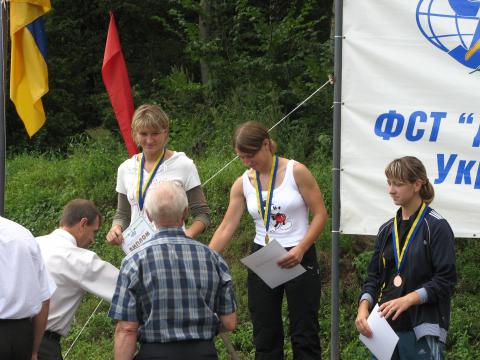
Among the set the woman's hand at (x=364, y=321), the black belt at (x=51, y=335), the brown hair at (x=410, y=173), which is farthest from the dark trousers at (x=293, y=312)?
the black belt at (x=51, y=335)

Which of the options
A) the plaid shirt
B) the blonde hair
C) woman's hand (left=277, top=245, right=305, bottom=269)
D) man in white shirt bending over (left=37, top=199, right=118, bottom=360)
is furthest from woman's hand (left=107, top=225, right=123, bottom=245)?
the plaid shirt

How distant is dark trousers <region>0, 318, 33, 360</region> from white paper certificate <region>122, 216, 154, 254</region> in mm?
1371

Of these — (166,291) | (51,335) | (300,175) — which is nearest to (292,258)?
(300,175)

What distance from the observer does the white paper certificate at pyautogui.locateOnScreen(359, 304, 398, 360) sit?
4.74 metres

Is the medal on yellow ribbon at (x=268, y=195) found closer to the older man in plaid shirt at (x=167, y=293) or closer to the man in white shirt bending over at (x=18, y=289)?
the older man in plaid shirt at (x=167, y=293)

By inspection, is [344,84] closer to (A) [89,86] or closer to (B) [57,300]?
(B) [57,300]

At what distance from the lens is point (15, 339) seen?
14.1 feet

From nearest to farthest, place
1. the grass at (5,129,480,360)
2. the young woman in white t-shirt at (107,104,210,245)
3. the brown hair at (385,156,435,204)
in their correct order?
the brown hair at (385,156,435,204) < the young woman in white t-shirt at (107,104,210,245) < the grass at (5,129,480,360)

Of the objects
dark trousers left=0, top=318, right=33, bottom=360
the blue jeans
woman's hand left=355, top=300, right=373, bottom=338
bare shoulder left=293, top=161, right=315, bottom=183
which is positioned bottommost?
the blue jeans

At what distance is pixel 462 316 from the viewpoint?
7699 mm

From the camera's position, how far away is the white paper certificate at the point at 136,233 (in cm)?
566

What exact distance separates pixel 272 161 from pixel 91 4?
14.0 metres

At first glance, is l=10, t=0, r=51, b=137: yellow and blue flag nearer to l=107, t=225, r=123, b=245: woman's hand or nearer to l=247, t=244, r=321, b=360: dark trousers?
l=107, t=225, r=123, b=245: woman's hand

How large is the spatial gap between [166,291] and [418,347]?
1.55 metres
